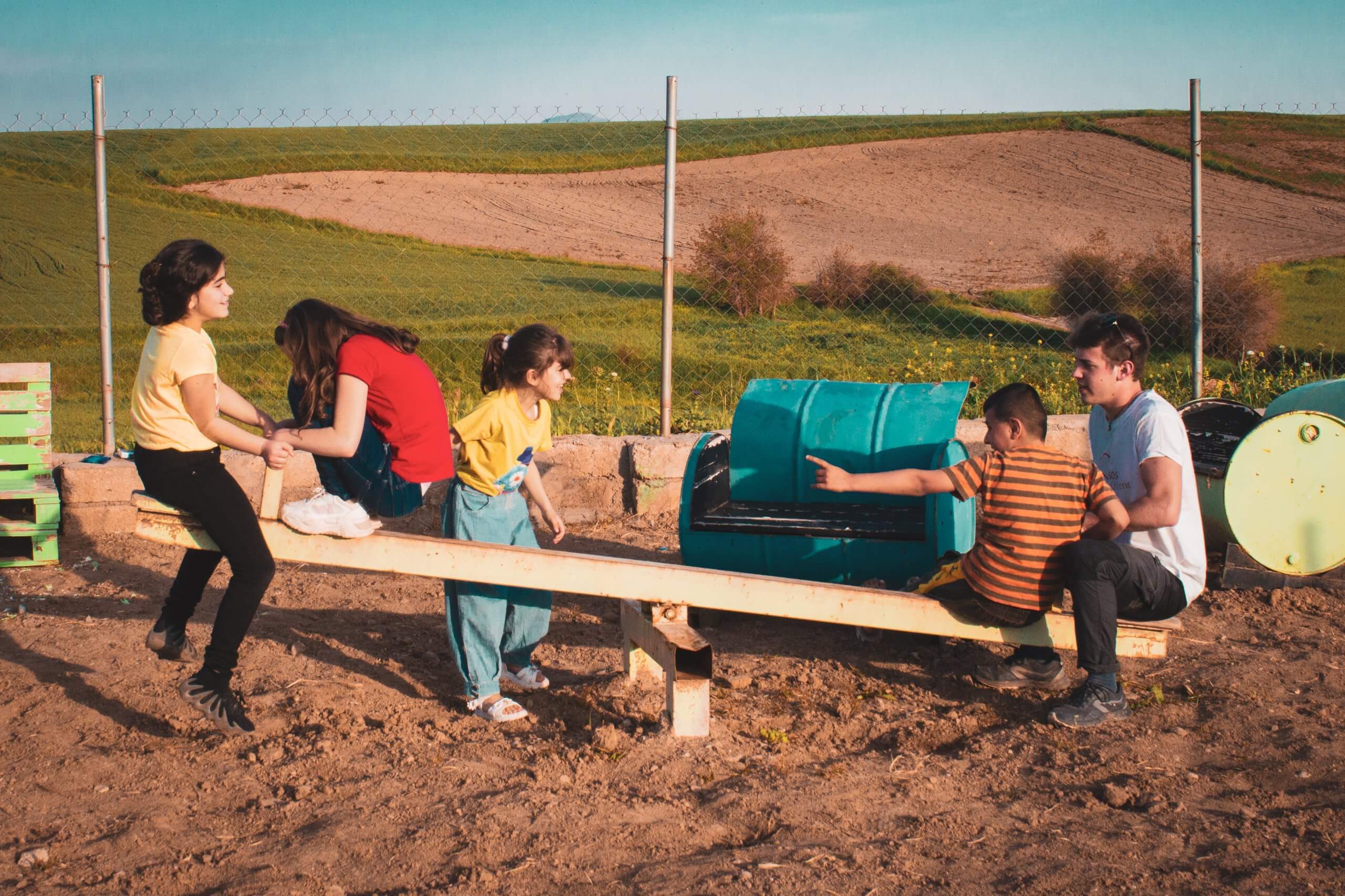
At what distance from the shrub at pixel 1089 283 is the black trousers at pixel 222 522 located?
1412cm

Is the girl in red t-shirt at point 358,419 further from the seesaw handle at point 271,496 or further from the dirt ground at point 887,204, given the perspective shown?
the dirt ground at point 887,204

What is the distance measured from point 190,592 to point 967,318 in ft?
48.2

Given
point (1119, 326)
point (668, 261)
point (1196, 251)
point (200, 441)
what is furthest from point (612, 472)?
point (1196, 251)

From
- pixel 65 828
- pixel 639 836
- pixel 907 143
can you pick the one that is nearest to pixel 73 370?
pixel 65 828

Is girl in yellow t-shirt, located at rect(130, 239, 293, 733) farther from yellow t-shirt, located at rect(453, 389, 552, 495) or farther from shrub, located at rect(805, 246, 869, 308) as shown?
shrub, located at rect(805, 246, 869, 308)

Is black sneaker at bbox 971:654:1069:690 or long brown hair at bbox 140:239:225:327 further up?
long brown hair at bbox 140:239:225:327

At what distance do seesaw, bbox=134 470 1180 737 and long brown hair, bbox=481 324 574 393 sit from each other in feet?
1.97

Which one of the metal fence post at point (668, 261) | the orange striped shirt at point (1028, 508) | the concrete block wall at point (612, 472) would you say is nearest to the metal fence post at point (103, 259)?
the concrete block wall at point (612, 472)

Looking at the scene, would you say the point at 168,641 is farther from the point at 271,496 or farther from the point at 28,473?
the point at 28,473

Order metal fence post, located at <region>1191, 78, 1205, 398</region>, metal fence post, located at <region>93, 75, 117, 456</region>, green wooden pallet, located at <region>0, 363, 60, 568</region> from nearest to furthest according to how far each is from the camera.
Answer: green wooden pallet, located at <region>0, 363, 60, 568</region> < metal fence post, located at <region>93, 75, 117, 456</region> < metal fence post, located at <region>1191, 78, 1205, 398</region>

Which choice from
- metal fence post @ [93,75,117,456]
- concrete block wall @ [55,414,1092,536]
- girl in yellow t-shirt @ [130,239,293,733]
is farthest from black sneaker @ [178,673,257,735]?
metal fence post @ [93,75,117,456]

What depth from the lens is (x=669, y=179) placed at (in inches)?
248

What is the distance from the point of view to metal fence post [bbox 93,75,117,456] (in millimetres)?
6098

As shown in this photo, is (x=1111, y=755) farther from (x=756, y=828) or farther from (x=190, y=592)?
(x=190, y=592)
